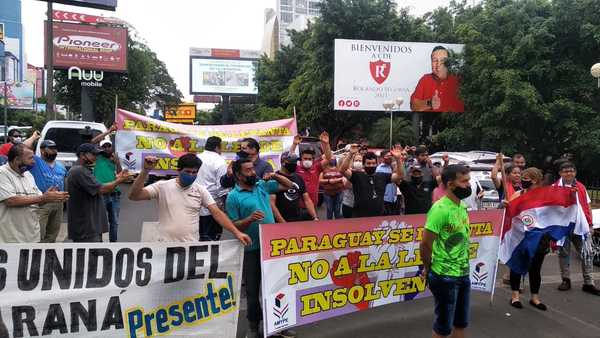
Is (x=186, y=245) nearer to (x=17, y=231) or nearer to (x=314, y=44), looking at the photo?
(x=17, y=231)

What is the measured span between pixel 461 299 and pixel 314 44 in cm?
2525

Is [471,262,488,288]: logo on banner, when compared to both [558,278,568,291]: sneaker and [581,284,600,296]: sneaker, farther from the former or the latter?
[581,284,600,296]: sneaker

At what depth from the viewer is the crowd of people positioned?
4.03 metres

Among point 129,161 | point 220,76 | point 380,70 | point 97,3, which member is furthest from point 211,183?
point 220,76

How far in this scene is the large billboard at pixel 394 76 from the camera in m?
24.6

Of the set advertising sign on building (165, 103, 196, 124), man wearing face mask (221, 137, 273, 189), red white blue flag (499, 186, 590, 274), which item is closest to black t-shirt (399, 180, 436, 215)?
red white blue flag (499, 186, 590, 274)

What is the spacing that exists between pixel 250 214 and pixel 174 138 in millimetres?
3494

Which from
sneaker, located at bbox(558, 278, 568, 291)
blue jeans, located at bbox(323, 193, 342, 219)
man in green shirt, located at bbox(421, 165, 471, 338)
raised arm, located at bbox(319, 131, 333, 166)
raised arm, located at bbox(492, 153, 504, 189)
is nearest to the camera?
man in green shirt, located at bbox(421, 165, 471, 338)

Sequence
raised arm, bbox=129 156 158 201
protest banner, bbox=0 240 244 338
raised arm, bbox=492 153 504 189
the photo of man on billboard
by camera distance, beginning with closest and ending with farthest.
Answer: protest banner, bbox=0 240 244 338
raised arm, bbox=129 156 158 201
raised arm, bbox=492 153 504 189
the photo of man on billboard

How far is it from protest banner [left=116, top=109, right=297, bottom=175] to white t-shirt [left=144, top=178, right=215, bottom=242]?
2.97m

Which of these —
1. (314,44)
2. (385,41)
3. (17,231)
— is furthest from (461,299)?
(314,44)

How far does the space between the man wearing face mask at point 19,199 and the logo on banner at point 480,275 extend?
4.31m

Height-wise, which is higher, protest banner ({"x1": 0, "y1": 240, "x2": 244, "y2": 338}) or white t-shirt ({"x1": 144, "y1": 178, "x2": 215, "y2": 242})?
white t-shirt ({"x1": 144, "y1": 178, "x2": 215, "y2": 242})

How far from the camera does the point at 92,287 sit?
396cm
